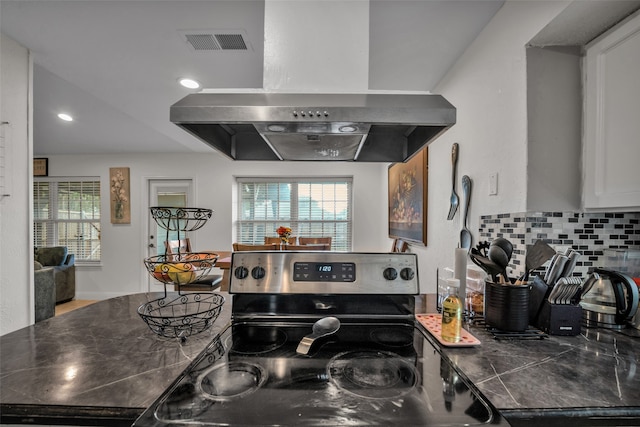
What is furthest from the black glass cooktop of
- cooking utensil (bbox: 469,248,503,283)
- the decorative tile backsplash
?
the decorative tile backsplash

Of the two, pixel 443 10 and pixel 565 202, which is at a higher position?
pixel 443 10

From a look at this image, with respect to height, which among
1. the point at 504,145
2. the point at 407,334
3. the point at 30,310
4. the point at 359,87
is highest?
the point at 359,87

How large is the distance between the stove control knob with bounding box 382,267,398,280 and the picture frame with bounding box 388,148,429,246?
1230 millimetres

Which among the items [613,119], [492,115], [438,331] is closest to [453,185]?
[492,115]

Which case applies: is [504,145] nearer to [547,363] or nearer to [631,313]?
[631,313]

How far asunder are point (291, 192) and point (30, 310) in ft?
11.3

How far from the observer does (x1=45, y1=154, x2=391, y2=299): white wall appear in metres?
4.75

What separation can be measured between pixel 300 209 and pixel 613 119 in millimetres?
4076

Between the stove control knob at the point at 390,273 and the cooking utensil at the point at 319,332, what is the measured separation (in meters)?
0.23

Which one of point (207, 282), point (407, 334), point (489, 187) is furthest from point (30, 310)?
point (489, 187)

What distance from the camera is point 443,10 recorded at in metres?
1.45

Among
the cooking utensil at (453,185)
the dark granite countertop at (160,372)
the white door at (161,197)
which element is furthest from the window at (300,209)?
the dark granite countertop at (160,372)

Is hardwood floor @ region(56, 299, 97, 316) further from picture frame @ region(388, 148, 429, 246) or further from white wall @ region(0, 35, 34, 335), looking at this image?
picture frame @ region(388, 148, 429, 246)

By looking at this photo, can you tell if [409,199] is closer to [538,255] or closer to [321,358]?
[538,255]
